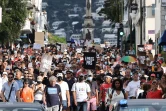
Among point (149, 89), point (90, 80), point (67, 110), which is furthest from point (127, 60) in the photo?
point (149, 89)

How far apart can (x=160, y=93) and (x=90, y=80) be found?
5.87 meters

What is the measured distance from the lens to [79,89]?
876 inches

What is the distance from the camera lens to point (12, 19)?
5350 cm

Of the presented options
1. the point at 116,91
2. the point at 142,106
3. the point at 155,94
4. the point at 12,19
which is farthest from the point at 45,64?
the point at 12,19

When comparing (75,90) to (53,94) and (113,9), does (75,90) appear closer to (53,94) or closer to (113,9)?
(53,94)

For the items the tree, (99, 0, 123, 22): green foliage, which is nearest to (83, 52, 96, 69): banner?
the tree

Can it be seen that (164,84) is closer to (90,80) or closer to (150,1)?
(90,80)

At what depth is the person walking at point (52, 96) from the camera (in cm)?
2059

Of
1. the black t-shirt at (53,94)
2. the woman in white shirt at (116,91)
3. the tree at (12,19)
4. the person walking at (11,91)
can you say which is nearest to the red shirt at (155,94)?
the woman in white shirt at (116,91)

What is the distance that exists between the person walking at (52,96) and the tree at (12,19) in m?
30.3

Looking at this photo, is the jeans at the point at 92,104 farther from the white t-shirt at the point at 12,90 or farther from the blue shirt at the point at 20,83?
the white t-shirt at the point at 12,90

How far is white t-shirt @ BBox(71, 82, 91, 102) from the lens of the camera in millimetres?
22234

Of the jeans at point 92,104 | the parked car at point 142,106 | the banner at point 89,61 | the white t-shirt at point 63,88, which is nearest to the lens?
the parked car at point 142,106

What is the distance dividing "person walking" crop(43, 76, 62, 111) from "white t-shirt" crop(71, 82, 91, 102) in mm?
1480
